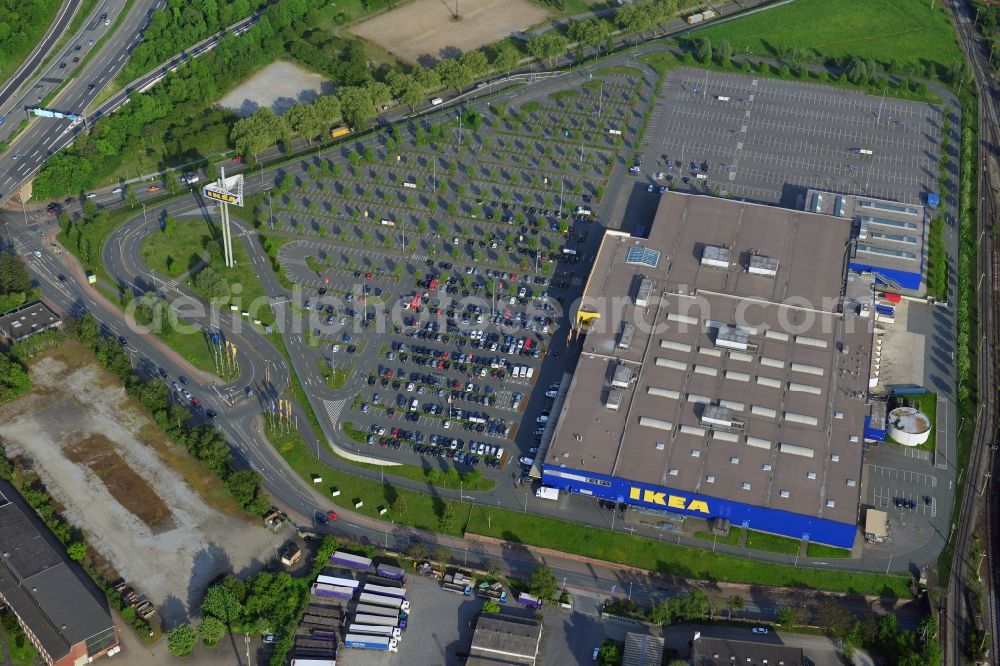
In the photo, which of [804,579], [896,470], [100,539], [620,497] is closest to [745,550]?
[804,579]

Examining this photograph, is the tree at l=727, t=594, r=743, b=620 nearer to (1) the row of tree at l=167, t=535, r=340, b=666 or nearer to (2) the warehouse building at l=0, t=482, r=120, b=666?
(1) the row of tree at l=167, t=535, r=340, b=666

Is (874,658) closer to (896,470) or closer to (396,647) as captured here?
(896,470)

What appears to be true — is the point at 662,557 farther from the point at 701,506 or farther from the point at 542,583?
the point at 542,583

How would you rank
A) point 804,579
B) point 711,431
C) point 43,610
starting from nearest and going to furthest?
point 43,610, point 804,579, point 711,431

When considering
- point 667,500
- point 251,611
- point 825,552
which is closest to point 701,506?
point 667,500

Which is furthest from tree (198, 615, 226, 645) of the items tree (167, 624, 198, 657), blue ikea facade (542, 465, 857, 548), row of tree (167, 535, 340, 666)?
blue ikea facade (542, 465, 857, 548)
